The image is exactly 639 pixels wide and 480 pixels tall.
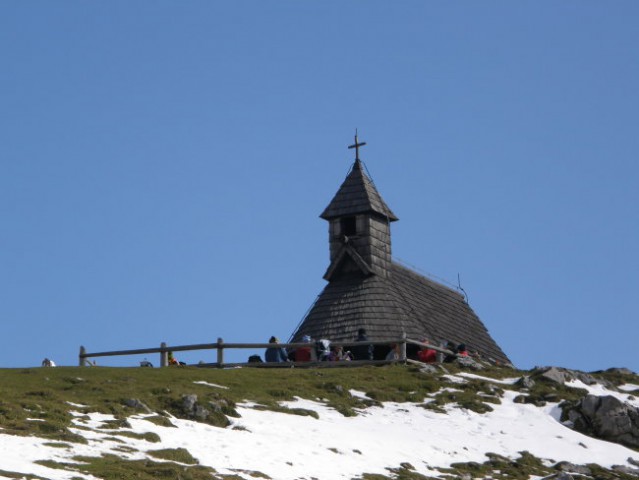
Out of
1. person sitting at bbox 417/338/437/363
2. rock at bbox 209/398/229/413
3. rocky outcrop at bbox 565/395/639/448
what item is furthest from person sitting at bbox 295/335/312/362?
rock at bbox 209/398/229/413

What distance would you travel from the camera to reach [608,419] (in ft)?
139

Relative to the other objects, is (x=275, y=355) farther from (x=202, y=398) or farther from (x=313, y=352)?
(x=202, y=398)

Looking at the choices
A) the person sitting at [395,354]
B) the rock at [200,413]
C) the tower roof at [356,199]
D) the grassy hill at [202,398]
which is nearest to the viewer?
the grassy hill at [202,398]

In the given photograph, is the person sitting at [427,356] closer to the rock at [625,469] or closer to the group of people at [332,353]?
the group of people at [332,353]

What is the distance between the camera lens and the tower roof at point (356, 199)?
205 ft

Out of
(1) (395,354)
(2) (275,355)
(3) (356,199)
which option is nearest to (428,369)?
(1) (395,354)

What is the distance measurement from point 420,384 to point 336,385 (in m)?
3.14

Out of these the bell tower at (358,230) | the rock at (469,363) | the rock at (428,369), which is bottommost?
the rock at (428,369)

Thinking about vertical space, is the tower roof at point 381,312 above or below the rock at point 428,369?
above

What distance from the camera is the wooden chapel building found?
5862 centimetres

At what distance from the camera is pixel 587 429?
1677 inches

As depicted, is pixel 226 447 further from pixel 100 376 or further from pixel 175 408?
pixel 100 376

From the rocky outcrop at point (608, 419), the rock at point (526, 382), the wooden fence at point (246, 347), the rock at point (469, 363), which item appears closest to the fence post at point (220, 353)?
the wooden fence at point (246, 347)

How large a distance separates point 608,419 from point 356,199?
2321 cm
